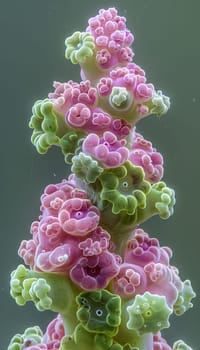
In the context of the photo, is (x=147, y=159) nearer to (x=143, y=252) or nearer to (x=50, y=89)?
(x=143, y=252)

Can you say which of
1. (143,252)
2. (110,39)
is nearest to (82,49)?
(110,39)

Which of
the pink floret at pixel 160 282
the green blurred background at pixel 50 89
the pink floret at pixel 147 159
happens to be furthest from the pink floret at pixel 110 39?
the green blurred background at pixel 50 89

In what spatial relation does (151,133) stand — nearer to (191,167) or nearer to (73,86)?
(191,167)

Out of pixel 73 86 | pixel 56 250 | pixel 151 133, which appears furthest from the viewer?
pixel 151 133

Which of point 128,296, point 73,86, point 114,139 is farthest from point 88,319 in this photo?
point 73,86

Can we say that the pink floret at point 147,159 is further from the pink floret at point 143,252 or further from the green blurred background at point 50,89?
the green blurred background at point 50,89
